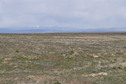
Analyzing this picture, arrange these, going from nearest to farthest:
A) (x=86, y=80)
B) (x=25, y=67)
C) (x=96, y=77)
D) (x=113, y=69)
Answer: (x=86, y=80), (x=96, y=77), (x=113, y=69), (x=25, y=67)

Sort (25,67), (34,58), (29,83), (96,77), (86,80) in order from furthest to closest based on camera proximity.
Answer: (34,58) < (25,67) < (96,77) < (86,80) < (29,83)

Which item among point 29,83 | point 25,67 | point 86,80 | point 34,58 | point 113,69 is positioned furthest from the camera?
point 34,58

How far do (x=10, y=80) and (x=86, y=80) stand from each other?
506 centimetres

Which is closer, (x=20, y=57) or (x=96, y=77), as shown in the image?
(x=96, y=77)

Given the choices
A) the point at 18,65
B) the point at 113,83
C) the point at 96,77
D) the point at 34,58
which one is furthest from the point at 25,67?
the point at 113,83

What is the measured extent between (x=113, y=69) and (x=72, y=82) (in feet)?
25.5

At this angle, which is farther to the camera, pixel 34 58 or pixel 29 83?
pixel 34 58

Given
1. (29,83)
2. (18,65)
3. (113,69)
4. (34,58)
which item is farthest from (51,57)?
(29,83)

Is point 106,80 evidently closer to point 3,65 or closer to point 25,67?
point 25,67

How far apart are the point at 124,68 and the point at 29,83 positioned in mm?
10583

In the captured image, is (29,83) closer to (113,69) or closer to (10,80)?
(10,80)

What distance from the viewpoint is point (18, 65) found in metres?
25.7

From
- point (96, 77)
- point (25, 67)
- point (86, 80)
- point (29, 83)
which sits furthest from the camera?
point (25, 67)

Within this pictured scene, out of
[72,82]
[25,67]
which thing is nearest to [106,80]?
[72,82]
